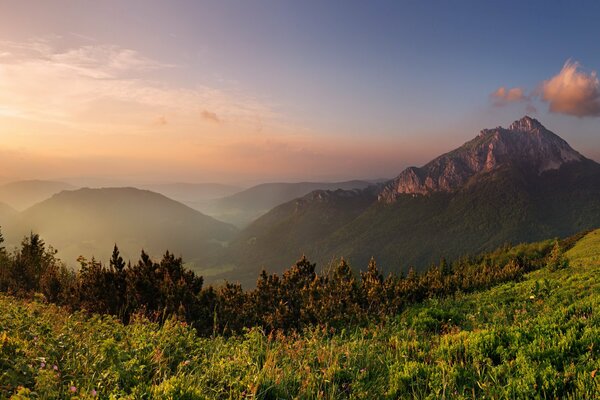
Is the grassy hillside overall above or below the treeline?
above

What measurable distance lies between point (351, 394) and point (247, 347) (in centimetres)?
277

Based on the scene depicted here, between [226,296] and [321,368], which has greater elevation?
[321,368]

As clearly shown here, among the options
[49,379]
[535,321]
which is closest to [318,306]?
[535,321]

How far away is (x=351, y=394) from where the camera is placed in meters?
5.11

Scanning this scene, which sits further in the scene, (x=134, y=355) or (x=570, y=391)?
(x=134, y=355)

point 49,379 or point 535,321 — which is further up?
point 49,379

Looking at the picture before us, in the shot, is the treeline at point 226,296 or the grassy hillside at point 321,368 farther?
the treeline at point 226,296

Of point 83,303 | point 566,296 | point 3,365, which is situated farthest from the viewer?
point 83,303

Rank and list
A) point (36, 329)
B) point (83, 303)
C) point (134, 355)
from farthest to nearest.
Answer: point (83, 303)
point (36, 329)
point (134, 355)

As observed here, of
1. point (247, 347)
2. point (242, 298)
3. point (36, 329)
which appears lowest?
point (242, 298)

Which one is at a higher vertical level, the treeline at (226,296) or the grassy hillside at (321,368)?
the grassy hillside at (321,368)

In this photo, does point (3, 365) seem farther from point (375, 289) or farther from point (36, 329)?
point (375, 289)

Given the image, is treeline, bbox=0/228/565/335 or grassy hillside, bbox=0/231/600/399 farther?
treeline, bbox=0/228/565/335

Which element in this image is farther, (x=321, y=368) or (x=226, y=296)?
(x=226, y=296)
